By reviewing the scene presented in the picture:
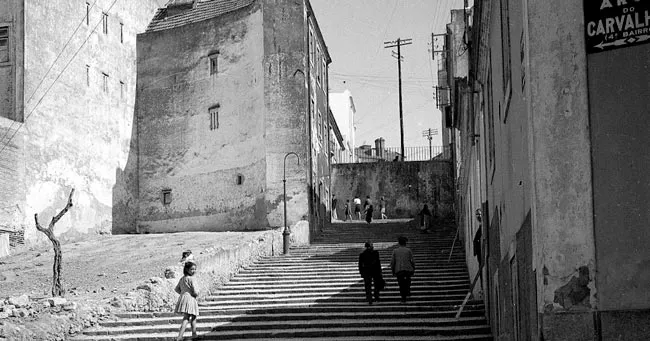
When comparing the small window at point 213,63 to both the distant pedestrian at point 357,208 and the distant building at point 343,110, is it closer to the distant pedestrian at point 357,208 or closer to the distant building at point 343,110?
the distant pedestrian at point 357,208

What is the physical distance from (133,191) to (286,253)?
13473mm

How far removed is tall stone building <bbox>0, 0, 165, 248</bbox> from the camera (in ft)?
109

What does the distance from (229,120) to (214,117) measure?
37.8 inches

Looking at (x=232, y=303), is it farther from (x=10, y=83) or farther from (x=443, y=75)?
(x=443, y=75)

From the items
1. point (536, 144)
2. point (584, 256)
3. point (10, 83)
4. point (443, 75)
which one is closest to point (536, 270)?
point (584, 256)

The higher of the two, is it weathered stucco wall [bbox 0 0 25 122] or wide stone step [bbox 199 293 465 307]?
weathered stucco wall [bbox 0 0 25 122]

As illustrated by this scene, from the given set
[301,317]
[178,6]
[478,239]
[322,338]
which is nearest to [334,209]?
[178,6]

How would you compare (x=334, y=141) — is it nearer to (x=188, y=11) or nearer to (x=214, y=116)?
(x=188, y=11)

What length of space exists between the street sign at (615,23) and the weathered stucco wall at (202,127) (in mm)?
28208

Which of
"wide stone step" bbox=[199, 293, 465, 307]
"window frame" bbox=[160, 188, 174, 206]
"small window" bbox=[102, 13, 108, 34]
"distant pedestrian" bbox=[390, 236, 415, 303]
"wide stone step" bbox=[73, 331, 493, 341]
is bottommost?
"wide stone step" bbox=[73, 331, 493, 341]

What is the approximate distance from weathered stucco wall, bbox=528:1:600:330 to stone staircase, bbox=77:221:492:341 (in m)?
9.26

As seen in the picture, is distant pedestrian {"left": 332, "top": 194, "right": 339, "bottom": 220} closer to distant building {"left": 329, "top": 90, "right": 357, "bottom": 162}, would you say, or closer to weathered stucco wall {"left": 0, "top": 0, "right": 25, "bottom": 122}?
weathered stucco wall {"left": 0, "top": 0, "right": 25, "bottom": 122}

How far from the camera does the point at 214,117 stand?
38.2 metres

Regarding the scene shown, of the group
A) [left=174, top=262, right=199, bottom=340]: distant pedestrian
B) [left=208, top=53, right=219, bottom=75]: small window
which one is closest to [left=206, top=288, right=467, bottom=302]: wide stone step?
[left=174, top=262, right=199, bottom=340]: distant pedestrian
